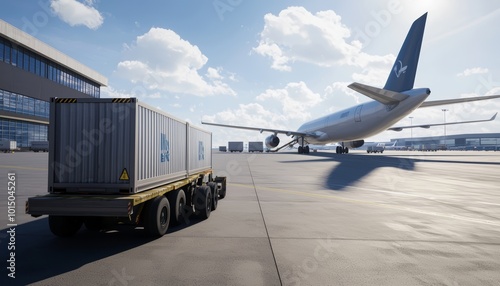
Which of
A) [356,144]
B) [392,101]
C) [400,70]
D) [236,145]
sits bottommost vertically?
[356,144]

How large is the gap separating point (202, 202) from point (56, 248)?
366cm

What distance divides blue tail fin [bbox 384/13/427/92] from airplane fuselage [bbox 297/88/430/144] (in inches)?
60.3

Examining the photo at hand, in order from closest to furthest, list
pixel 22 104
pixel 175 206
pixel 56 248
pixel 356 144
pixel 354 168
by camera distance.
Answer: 1. pixel 56 248
2. pixel 175 206
3. pixel 354 168
4. pixel 356 144
5. pixel 22 104

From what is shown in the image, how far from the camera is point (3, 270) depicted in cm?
484

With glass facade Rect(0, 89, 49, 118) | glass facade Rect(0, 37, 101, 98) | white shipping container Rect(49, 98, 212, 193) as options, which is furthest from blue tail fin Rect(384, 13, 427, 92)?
glass facade Rect(0, 37, 101, 98)

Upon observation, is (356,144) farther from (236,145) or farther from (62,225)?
(62,225)

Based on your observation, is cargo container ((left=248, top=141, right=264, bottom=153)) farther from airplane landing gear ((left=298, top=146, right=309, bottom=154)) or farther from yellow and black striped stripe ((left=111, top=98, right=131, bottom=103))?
yellow and black striped stripe ((left=111, top=98, right=131, bottom=103))

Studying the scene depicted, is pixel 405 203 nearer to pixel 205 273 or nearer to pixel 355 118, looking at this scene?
pixel 205 273

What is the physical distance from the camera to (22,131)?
66.1 meters

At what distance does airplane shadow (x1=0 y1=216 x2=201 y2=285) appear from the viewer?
4762mm

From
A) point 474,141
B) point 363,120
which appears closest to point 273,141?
point 363,120

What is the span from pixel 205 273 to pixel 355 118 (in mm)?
35482

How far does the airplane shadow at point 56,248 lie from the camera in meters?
4.76

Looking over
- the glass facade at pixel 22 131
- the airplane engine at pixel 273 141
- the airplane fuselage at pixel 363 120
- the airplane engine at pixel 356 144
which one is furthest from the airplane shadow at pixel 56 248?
the glass facade at pixel 22 131
